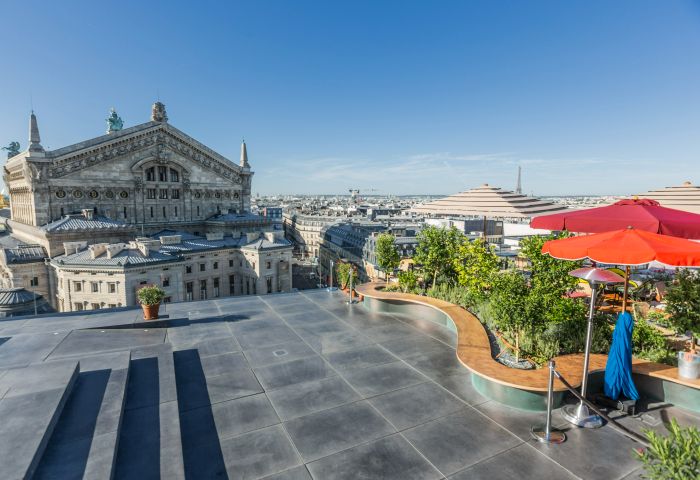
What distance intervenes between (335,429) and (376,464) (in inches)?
48.3

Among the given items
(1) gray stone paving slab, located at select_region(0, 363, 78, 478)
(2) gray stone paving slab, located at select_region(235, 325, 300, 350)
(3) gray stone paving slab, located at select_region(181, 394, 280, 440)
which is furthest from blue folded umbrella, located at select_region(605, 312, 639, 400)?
(1) gray stone paving slab, located at select_region(0, 363, 78, 478)

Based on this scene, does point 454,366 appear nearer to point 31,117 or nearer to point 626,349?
point 626,349

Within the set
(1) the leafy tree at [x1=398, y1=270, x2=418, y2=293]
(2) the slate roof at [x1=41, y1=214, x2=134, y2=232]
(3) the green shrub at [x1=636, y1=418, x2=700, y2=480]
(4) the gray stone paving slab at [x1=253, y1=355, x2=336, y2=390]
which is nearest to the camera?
(3) the green shrub at [x1=636, y1=418, x2=700, y2=480]

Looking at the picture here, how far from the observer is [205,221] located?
51750mm

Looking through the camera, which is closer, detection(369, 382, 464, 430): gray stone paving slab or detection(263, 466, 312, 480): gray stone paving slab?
detection(263, 466, 312, 480): gray stone paving slab

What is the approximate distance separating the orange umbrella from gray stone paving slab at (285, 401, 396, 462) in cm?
511

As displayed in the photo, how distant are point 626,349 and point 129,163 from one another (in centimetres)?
5107

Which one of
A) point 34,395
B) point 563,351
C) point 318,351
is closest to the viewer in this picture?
point 34,395

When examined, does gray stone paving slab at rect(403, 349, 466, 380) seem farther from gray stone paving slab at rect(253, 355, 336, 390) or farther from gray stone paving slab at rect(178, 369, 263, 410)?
gray stone paving slab at rect(178, 369, 263, 410)

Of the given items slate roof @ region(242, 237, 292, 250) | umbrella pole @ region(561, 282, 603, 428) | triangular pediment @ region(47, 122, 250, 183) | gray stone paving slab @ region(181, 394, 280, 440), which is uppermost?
triangular pediment @ region(47, 122, 250, 183)

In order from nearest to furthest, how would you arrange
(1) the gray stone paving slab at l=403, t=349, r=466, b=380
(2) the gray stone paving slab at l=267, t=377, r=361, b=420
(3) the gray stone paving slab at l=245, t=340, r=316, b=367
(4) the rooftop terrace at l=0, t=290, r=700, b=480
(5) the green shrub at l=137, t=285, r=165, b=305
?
1. (4) the rooftop terrace at l=0, t=290, r=700, b=480
2. (2) the gray stone paving slab at l=267, t=377, r=361, b=420
3. (1) the gray stone paving slab at l=403, t=349, r=466, b=380
4. (3) the gray stone paving slab at l=245, t=340, r=316, b=367
5. (5) the green shrub at l=137, t=285, r=165, b=305

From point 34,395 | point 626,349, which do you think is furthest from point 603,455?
point 34,395

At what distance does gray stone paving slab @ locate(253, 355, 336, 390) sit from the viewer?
9336mm

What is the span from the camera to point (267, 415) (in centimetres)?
785
